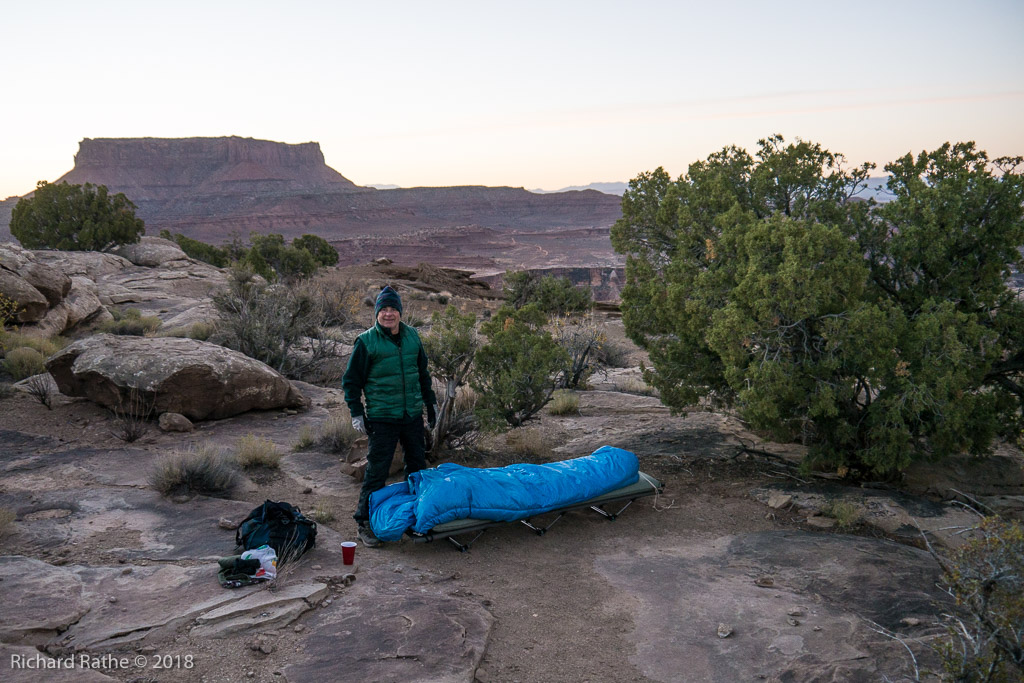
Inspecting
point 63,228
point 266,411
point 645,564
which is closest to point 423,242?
point 63,228

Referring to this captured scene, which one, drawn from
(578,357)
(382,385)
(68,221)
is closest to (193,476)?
(382,385)

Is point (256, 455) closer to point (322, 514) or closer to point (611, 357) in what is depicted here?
point (322, 514)

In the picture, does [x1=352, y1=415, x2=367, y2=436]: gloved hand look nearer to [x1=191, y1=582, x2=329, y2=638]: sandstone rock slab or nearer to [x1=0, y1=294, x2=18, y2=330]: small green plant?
[x1=191, y1=582, x2=329, y2=638]: sandstone rock slab

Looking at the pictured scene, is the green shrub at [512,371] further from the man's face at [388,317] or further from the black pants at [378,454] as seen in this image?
the man's face at [388,317]

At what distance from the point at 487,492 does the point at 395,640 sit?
1747 mm

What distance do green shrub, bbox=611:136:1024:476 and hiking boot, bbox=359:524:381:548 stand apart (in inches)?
129

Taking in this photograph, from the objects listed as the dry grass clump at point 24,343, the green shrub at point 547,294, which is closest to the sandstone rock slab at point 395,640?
the dry grass clump at point 24,343

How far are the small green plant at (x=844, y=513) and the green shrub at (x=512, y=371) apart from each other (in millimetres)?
3070

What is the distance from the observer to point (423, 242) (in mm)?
73938

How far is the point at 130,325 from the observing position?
532 inches

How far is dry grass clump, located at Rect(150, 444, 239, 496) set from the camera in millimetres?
5977

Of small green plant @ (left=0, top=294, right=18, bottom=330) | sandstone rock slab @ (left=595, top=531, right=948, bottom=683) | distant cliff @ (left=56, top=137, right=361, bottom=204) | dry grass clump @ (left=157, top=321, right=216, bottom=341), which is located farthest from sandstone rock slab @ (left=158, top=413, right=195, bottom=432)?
distant cliff @ (left=56, top=137, right=361, bottom=204)

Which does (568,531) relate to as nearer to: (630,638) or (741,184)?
(630,638)

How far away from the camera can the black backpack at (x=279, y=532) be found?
15.7 ft
